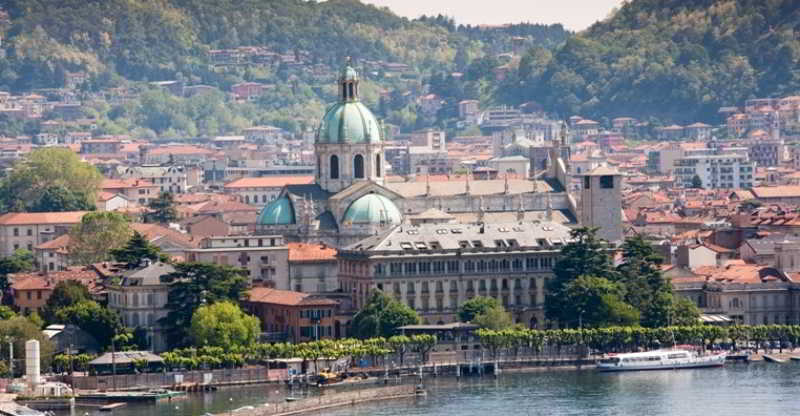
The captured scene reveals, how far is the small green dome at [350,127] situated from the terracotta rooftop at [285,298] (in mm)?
18749

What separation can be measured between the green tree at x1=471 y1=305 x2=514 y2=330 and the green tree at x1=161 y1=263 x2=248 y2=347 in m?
9.28

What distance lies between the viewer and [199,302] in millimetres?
115625

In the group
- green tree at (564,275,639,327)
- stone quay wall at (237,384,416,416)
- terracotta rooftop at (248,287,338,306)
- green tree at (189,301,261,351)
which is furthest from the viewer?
green tree at (564,275,639,327)

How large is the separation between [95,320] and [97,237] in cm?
2806

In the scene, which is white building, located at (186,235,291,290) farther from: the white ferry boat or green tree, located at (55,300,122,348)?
the white ferry boat

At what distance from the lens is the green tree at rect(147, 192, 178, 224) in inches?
6590

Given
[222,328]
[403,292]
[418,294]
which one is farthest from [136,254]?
[222,328]

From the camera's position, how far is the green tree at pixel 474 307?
118 meters

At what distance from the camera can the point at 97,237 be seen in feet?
464

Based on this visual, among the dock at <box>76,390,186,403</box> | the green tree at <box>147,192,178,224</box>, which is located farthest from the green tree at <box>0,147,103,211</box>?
the dock at <box>76,390,186,403</box>

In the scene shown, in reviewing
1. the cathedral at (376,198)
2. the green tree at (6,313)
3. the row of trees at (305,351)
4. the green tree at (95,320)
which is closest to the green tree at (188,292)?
the green tree at (95,320)

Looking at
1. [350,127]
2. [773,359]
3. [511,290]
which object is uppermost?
[350,127]

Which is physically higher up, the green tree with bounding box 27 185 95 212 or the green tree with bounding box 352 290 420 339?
the green tree with bounding box 27 185 95 212

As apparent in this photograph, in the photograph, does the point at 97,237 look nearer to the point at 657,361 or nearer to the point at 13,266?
the point at 13,266
